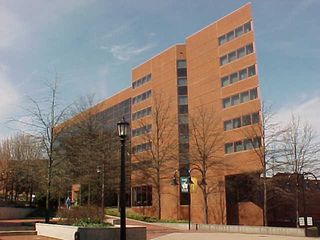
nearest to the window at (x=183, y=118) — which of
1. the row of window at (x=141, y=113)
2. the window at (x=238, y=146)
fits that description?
the row of window at (x=141, y=113)

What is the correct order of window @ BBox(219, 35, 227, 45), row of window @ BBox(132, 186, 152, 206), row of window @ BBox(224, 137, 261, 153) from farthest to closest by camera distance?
row of window @ BBox(132, 186, 152, 206) → window @ BBox(219, 35, 227, 45) → row of window @ BBox(224, 137, 261, 153)

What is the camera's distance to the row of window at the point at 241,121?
4395 cm

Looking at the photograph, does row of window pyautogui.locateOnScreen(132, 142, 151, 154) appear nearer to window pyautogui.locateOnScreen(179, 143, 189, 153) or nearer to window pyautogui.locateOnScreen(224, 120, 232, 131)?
window pyautogui.locateOnScreen(179, 143, 189, 153)

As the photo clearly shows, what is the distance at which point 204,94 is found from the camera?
51281 millimetres

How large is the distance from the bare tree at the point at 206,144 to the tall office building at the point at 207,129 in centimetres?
11

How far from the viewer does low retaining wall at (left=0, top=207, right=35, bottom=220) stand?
47.7 meters

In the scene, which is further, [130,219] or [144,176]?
[144,176]

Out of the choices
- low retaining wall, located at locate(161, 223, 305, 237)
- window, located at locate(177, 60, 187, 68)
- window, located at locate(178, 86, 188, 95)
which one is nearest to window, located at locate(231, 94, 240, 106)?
window, located at locate(178, 86, 188, 95)

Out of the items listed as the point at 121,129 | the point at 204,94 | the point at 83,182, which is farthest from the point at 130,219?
the point at 121,129

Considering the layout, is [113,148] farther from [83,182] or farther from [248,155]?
[248,155]

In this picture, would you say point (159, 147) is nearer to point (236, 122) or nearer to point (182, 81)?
point (182, 81)

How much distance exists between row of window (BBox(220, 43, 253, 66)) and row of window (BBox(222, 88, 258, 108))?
4.06 meters

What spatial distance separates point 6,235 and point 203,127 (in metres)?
26.5

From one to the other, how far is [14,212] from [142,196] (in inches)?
676
